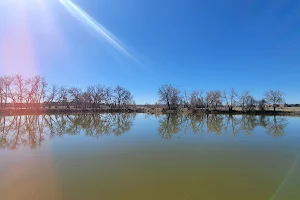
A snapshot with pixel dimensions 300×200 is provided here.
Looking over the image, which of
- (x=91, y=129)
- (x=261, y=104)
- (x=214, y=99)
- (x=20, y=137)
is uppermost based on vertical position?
(x=214, y=99)

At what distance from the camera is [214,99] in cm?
5022

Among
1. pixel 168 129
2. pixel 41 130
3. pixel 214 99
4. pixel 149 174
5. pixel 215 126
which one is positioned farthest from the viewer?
pixel 214 99

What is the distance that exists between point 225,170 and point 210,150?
2689 mm

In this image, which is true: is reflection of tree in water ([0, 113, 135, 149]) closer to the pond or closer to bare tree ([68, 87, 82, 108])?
the pond

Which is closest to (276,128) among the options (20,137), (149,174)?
(149,174)

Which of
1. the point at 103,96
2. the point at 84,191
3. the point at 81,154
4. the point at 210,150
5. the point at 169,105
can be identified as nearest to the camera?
the point at 84,191

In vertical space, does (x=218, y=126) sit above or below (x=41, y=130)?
above

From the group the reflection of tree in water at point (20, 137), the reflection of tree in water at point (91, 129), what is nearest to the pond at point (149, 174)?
the reflection of tree in water at point (20, 137)

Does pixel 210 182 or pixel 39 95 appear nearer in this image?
pixel 210 182

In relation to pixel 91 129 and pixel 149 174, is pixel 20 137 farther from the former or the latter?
pixel 149 174

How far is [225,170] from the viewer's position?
5.76 meters

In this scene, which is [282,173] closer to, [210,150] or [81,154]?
[210,150]

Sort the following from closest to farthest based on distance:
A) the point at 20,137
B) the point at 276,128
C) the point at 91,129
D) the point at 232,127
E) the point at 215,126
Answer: the point at 20,137, the point at 91,129, the point at 276,128, the point at 232,127, the point at 215,126

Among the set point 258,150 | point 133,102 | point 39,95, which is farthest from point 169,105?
point 258,150
